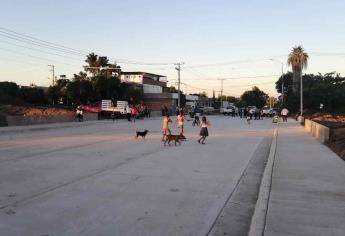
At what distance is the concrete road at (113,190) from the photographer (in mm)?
7605

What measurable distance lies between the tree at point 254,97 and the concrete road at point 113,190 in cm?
13883

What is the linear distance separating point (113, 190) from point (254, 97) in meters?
150

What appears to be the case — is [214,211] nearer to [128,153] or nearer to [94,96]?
[128,153]

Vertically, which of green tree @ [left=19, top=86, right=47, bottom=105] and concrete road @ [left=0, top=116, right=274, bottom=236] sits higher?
green tree @ [left=19, top=86, right=47, bottom=105]

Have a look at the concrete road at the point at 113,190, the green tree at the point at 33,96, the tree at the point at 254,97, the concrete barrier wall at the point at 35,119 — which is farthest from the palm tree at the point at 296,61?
the concrete road at the point at 113,190

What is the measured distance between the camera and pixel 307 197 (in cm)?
995

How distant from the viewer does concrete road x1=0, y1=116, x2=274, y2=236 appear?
25.0 ft

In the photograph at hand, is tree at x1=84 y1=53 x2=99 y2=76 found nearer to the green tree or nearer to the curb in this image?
the green tree

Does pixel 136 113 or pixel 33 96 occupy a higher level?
pixel 33 96

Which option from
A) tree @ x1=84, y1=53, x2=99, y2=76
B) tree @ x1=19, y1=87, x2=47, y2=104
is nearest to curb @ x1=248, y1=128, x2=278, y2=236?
tree @ x1=84, y1=53, x2=99, y2=76

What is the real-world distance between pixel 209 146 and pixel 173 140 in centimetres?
162

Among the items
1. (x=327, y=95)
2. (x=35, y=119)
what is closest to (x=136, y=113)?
(x=35, y=119)

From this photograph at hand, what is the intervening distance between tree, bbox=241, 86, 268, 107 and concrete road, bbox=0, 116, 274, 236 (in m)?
139

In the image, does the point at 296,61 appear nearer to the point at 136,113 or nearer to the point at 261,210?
the point at 136,113
